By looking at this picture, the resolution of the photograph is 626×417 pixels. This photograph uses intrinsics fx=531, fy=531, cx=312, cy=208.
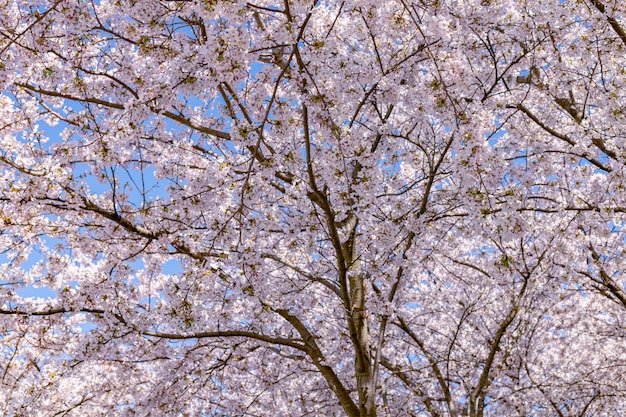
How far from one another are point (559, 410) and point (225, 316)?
598 centimetres

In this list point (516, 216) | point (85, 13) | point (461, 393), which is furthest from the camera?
point (461, 393)

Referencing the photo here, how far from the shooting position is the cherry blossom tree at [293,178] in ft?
17.0

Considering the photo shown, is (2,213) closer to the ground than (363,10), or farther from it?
closer to the ground

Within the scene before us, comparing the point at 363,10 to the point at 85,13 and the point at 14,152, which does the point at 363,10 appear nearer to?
the point at 85,13

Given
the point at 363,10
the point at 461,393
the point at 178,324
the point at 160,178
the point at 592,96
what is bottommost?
the point at 178,324

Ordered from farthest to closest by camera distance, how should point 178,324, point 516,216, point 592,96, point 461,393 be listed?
point 461,393
point 592,96
point 178,324
point 516,216

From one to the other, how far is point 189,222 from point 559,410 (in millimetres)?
6817

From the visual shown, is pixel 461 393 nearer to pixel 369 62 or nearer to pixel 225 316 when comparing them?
pixel 225 316

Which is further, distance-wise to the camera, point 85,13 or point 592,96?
point 592,96

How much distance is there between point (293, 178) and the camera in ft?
21.9

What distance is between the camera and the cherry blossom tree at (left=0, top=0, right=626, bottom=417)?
17.0 feet

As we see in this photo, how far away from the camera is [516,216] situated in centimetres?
456

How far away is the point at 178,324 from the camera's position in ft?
19.8

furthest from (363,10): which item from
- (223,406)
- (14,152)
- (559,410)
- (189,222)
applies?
(559,410)
